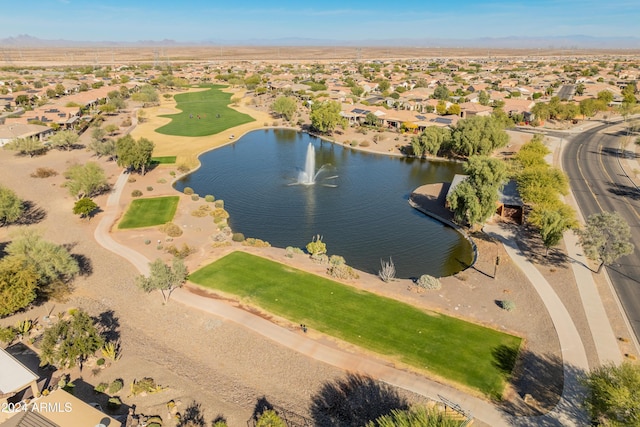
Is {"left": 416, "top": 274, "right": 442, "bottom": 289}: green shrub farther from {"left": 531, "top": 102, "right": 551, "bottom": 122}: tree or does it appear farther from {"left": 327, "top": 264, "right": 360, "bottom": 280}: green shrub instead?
{"left": 531, "top": 102, "right": 551, "bottom": 122}: tree

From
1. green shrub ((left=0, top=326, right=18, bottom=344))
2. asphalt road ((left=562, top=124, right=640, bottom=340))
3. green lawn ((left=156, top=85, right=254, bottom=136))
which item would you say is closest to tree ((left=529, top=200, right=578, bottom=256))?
asphalt road ((left=562, top=124, right=640, bottom=340))

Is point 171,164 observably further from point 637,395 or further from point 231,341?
point 637,395

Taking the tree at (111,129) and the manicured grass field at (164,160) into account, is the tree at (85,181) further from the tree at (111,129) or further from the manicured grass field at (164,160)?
the tree at (111,129)

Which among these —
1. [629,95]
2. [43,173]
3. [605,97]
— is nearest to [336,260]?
[43,173]

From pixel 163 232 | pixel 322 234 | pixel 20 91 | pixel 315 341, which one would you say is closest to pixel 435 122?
pixel 322 234

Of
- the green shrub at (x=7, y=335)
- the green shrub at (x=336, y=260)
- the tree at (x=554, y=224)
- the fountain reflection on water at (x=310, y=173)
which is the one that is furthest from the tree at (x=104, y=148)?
the tree at (x=554, y=224)

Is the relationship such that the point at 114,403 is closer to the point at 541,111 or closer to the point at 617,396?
the point at 617,396
